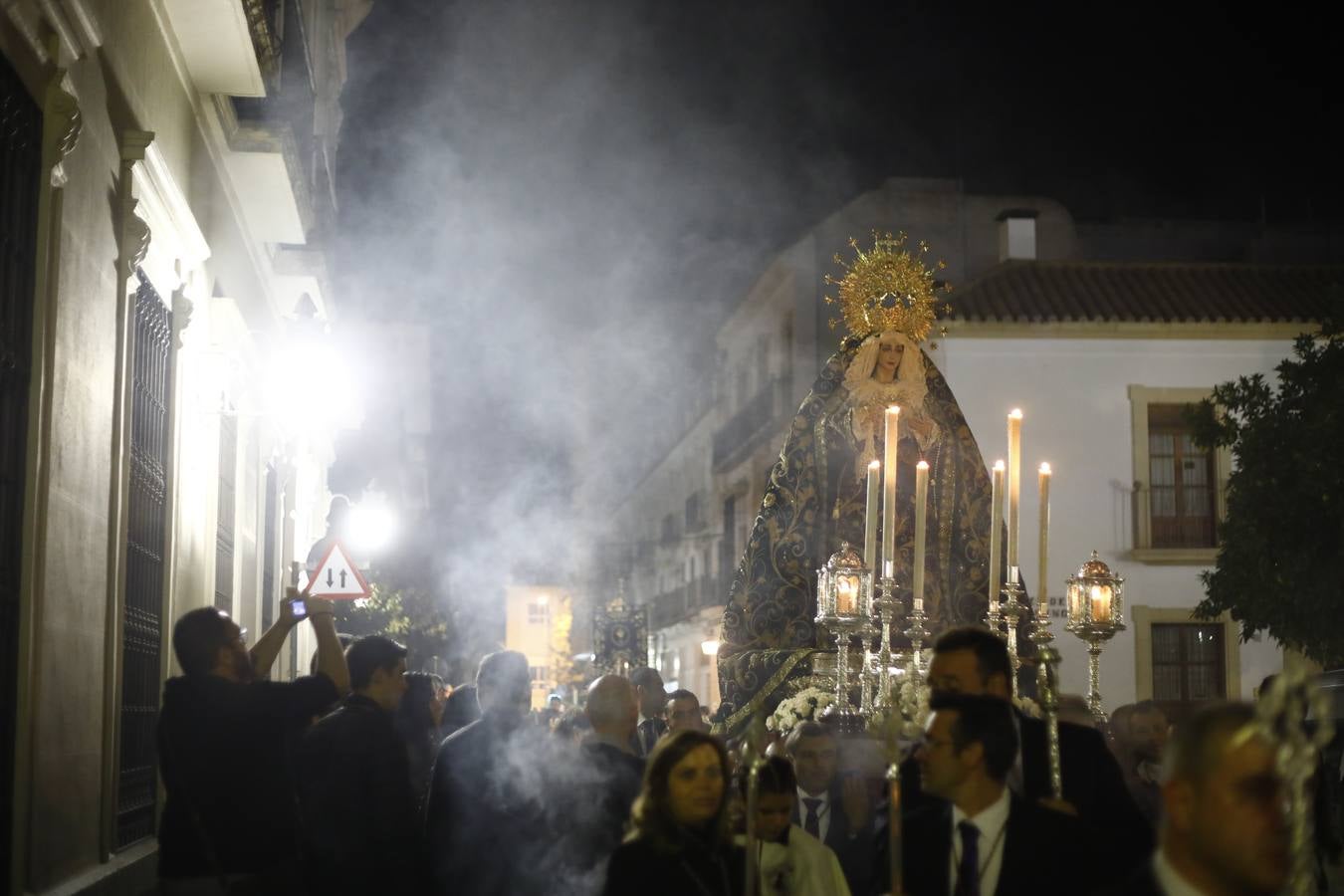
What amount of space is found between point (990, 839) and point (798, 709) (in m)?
4.09

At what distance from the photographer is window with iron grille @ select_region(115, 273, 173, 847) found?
8008mm

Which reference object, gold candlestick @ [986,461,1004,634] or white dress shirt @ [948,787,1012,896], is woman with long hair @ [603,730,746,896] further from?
gold candlestick @ [986,461,1004,634]

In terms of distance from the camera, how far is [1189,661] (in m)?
24.1

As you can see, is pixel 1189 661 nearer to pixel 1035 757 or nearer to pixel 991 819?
pixel 1035 757

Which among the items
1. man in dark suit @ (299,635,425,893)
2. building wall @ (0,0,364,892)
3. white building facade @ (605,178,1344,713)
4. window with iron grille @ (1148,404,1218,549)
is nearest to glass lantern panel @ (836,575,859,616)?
man in dark suit @ (299,635,425,893)

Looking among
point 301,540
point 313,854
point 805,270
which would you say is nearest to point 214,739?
point 313,854

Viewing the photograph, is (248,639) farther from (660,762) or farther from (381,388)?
(381,388)

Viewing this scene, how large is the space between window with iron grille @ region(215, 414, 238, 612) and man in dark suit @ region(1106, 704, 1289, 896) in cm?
901

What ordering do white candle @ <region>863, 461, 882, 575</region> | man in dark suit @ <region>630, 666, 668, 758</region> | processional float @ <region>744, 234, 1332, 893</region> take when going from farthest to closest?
man in dark suit @ <region>630, 666, 668, 758</region>
white candle @ <region>863, 461, 882, 575</region>
processional float @ <region>744, 234, 1332, 893</region>

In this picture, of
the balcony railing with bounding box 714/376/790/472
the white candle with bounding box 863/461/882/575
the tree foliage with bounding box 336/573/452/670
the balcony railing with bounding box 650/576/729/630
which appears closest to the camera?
the white candle with bounding box 863/461/882/575

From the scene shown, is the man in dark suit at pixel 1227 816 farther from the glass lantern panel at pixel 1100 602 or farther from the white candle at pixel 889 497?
the glass lantern panel at pixel 1100 602

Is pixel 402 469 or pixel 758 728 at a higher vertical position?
pixel 402 469

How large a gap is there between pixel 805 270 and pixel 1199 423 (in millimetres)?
14475

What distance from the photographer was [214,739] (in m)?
5.30
